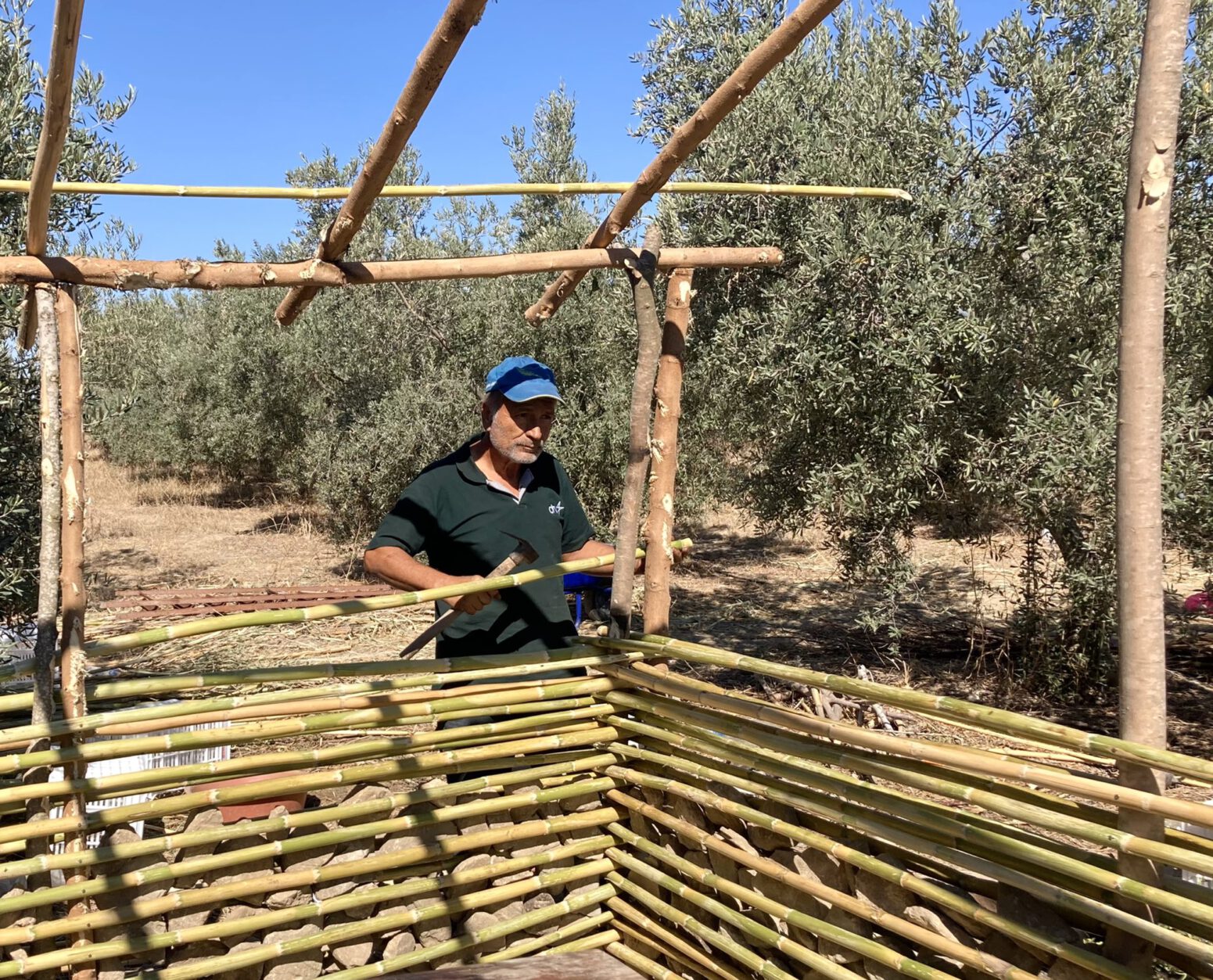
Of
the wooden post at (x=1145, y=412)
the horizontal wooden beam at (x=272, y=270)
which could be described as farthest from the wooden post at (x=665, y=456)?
the wooden post at (x=1145, y=412)

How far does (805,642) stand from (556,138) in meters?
7.10

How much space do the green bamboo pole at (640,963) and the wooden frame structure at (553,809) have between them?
0.5 inches

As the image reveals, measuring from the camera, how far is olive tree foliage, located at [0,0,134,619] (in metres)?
6.11

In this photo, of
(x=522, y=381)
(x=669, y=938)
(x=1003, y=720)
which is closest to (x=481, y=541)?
(x=522, y=381)

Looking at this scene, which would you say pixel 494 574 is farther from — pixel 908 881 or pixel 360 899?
pixel 908 881

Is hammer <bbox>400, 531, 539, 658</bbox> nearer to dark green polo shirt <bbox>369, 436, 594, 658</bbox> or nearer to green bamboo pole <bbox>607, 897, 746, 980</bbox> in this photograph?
dark green polo shirt <bbox>369, 436, 594, 658</bbox>

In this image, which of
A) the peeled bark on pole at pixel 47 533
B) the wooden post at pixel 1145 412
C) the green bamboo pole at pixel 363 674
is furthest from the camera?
the green bamboo pole at pixel 363 674

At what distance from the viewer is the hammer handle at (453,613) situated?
120 inches

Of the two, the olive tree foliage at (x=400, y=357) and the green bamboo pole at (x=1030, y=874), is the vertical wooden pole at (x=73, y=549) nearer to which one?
the green bamboo pole at (x=1030, y=874)

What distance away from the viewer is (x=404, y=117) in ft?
6.98

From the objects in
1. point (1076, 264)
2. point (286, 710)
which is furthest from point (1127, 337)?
point (1076, 264)

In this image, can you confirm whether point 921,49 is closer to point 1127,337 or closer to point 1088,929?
point 1127,337

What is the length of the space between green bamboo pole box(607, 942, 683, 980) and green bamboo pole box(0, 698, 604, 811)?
87 cm

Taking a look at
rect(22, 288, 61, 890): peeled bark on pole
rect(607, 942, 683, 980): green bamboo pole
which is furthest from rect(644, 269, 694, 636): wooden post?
rect(22, 288, 61, 890): peeled bark on pole
